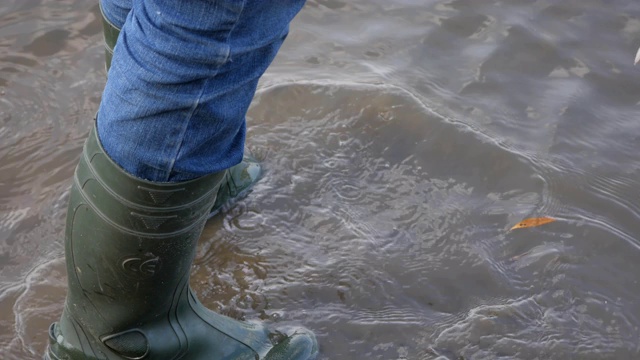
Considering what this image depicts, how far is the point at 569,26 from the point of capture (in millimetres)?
3293

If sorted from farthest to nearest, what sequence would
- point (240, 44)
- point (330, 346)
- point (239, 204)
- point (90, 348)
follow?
point (239, 204) < point (330, 346) < point (90, 348) < point (240, 44)

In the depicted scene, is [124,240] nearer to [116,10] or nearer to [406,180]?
[116,10]

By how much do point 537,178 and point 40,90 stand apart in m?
1.59

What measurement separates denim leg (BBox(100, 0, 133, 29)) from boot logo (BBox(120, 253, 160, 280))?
2.31 ft

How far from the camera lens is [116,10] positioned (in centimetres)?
200

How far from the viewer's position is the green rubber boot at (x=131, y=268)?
1.46m

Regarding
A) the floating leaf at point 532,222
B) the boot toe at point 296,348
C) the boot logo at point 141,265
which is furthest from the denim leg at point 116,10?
the floating leaf at point 532,222

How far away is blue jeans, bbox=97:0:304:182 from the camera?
4.24 ft

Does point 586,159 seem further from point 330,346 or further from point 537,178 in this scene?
point 330,346

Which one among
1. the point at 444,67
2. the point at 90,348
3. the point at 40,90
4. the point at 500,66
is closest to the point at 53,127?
the point at 40,90

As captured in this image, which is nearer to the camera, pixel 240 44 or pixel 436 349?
pixel 240 44

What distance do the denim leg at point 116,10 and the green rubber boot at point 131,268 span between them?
0.56 meters

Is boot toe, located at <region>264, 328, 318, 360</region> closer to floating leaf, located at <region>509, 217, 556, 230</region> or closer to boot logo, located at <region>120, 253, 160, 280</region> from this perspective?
boot logo, located at <region>120, 253, 160, 280</region>

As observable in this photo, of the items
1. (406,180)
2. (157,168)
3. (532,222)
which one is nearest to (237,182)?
(406,180)
